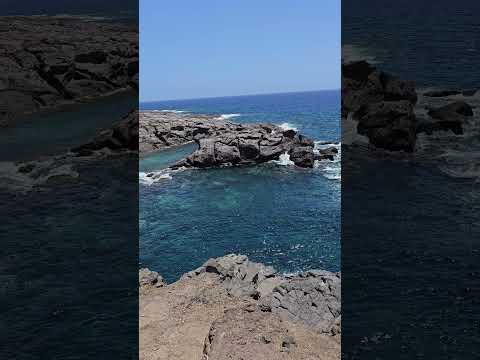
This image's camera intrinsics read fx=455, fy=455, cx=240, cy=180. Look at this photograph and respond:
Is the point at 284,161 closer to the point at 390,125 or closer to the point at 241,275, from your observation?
the point at 241,275

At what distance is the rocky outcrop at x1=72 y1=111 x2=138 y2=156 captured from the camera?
24.5 feet

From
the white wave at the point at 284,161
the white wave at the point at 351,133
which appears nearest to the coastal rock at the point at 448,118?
the white wave at the point at 351,133

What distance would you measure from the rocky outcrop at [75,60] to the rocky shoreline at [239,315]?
9.04 m

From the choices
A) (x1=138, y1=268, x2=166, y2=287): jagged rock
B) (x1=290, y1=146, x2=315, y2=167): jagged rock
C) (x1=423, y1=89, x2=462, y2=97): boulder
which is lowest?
(x1=138, y1=268, x2=166, y2=287): jagged rock

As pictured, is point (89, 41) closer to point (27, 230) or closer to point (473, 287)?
point (27, 230)

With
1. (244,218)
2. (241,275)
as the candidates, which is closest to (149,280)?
(241,275)

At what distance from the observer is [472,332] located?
22.5 ft

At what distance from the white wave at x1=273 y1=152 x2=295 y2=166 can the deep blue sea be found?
97 centimetres

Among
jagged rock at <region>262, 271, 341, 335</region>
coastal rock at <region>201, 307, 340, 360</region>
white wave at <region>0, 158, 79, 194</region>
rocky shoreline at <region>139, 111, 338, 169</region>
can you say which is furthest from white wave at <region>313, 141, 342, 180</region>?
white wave at <region>0, 158, 79, 194</region>

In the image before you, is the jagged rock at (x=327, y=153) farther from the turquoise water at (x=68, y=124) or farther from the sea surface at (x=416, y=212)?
the turquoise water at (x=68, y=124)

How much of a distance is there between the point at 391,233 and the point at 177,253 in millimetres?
27290

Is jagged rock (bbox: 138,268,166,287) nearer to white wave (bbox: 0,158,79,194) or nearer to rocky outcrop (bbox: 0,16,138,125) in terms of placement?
white wave (bbox: 0,158,79,194)

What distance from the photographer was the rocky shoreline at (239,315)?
572 inches

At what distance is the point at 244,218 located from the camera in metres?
38.5
